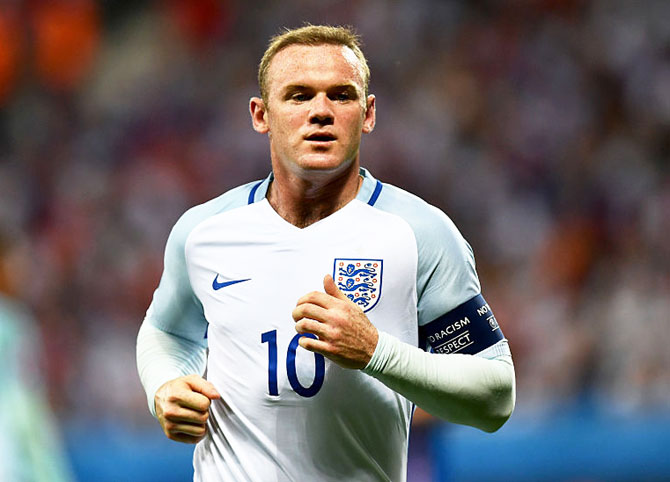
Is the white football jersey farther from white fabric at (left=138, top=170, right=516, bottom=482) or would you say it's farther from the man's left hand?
the man's left hand

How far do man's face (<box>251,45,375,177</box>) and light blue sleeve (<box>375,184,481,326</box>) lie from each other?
0.28 meters

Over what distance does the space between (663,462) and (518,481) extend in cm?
88

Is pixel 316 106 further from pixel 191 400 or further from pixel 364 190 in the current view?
pixel 191 400

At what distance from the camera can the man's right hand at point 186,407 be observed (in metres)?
2.59

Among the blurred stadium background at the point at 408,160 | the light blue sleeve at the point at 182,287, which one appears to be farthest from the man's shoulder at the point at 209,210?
the blurred stadium background at the point at 408,160

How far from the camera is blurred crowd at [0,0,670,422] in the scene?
7.27m

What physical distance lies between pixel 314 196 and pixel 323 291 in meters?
0.30

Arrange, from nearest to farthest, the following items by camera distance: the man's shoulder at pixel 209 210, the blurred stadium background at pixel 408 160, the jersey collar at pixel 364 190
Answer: the jersey collar at pixel 364 190
the man's shoulder at pixel 209 210
the blurred stadium background at pixel 408 160

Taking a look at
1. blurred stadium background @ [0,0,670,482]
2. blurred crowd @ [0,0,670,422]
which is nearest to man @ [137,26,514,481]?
blurred stadium background @ [0,0,670,482]

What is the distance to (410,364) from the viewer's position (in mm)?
2463

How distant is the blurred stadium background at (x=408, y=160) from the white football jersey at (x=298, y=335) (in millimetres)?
3774

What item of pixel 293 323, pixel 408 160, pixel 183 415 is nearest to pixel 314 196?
pixel 293 323

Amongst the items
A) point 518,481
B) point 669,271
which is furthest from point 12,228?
point 669,271

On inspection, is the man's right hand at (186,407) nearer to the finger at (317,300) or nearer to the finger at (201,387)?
the finger at (201,387)
